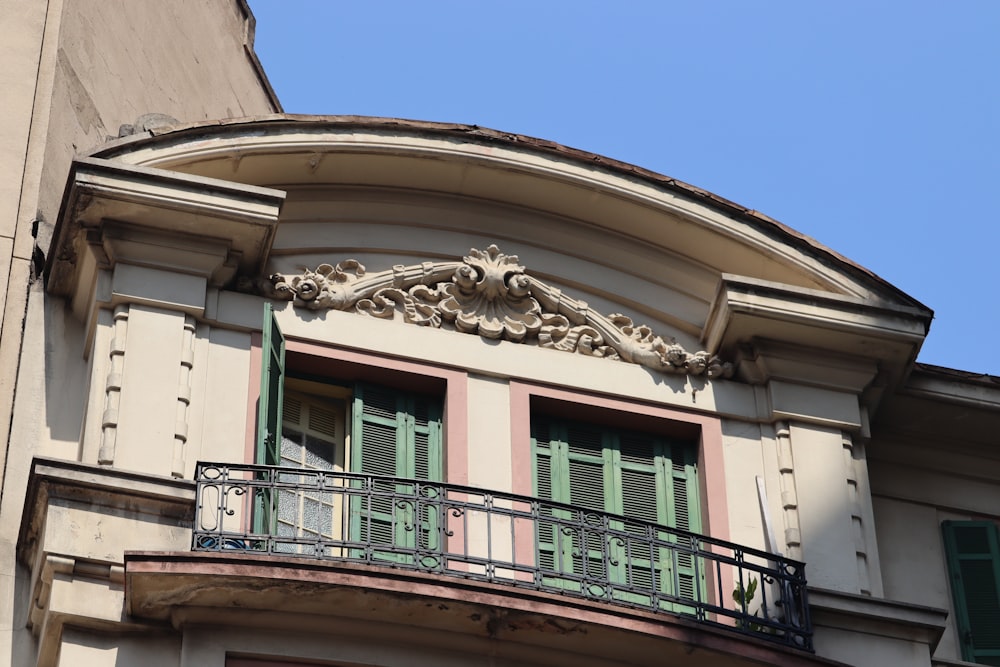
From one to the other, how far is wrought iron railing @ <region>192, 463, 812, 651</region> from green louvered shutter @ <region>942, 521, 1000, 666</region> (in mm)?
1874

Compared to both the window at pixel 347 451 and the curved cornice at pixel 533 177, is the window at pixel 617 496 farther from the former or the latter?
the curved cornice at pixel 533 177

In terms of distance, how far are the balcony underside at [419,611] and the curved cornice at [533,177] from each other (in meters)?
3.44

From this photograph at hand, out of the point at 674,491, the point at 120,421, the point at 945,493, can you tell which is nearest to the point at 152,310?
the point at 120,421

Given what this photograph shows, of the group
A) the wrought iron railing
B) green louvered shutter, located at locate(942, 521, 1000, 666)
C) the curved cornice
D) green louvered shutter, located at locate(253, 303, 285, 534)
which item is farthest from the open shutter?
green louvered shutter, located at locate(942, 521, 1000, 666)

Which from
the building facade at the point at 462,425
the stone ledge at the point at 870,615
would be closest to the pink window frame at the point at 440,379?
the building facade at the point at 462,425

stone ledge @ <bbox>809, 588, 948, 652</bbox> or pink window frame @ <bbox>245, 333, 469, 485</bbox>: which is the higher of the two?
pink window frame @ <bbox>245, 333, 469, 485</bbox>

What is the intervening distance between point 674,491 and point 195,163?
4.04m

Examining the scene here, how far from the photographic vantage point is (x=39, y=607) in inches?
543

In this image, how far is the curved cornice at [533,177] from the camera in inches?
630

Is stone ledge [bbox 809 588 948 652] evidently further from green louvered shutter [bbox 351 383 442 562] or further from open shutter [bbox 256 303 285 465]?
open shutter [bbox 256 303 285 465]

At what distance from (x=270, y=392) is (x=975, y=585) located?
5406mm

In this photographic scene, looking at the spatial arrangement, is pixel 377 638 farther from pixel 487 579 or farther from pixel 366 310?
pixel 366 310

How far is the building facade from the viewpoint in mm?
13836

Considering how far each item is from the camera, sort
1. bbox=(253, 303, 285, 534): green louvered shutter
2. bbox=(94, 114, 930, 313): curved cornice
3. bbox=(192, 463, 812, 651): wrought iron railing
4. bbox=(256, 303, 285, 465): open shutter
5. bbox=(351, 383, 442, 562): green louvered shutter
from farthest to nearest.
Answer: bbox=(94, 114, 930, 313): curved cornice
bbox=(351, 383, 442, 562): green louvered shutter
bbox=(256, 303, 285, 465): open shutter
bbox=(253, 303, 285, 534): green louvered shutter
bbox=(192, 463, 812, 651): wrought iron railing
